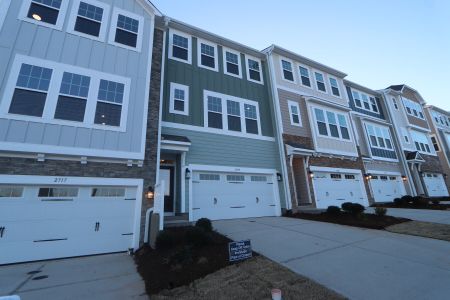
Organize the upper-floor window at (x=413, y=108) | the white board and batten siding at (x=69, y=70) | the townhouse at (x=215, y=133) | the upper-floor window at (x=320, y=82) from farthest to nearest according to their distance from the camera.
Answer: the upper-floor window at (x=413, y=108), the upper-floor window at (x=320, y=82), the townhouse at (x=215, y=133), the white board and batten siding at (x=69, y=70)

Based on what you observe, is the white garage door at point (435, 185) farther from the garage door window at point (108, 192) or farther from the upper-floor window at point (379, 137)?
the garage door window at point (108, 192)

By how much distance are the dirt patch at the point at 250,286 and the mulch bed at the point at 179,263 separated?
25cm

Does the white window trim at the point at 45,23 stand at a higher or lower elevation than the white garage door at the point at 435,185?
higher

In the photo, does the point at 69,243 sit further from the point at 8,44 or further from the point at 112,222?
the point at 8,44

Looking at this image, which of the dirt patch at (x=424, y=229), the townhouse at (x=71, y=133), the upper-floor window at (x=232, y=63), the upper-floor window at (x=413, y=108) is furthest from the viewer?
the upper-floor window at (x=413, y=108)

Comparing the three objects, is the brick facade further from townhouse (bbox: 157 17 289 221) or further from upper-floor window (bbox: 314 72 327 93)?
upper-floor window (bbox: 314 72 327 93)

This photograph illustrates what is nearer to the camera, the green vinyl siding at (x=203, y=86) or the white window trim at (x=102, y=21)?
the white window trim at (x=102, y=21)

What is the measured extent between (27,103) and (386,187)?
2164 centimetres

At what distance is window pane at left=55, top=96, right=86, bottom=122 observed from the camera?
6969 mm

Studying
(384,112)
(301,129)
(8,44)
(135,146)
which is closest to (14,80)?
(8,44)

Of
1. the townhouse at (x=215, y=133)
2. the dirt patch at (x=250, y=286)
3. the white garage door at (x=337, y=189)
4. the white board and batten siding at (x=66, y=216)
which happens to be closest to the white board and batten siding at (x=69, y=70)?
the white board and batten siding at (x=66, y=216)

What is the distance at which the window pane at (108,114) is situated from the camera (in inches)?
293

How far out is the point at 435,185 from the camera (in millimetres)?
20531

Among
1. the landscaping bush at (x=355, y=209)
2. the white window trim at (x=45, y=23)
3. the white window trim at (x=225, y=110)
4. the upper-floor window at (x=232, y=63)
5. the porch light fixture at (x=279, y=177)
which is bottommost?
the landscaping bush at (x=355, y=209)
